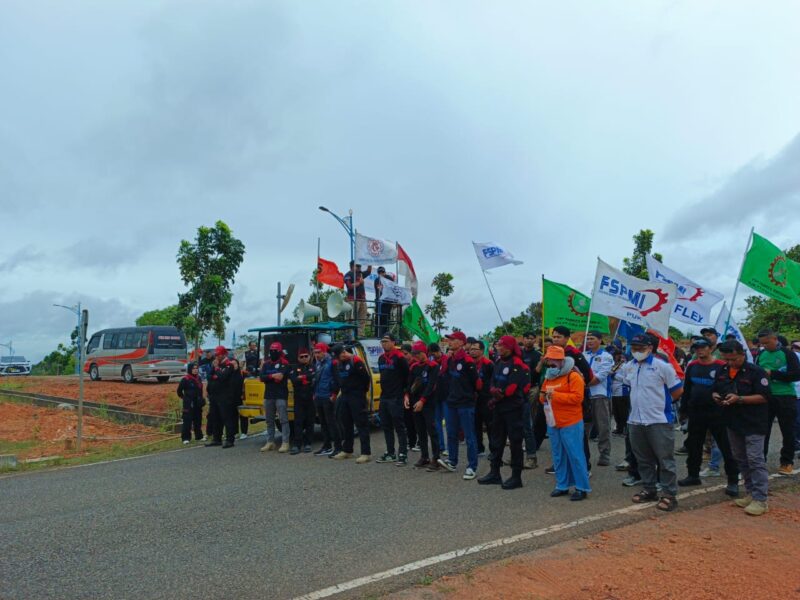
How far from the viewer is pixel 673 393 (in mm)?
6633

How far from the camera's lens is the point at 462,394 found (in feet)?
26.8

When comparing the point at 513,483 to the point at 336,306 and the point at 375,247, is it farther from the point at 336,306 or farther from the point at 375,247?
the point at 375,247

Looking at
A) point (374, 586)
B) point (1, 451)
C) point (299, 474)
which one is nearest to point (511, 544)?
point (374, 586)

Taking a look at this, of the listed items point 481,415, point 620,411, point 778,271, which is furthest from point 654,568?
point 778,271

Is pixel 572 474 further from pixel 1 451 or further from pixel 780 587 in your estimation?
pixel 1 451

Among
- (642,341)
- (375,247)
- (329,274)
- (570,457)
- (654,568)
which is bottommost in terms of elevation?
(654,568)

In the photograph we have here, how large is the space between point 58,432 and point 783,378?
16.3 metres

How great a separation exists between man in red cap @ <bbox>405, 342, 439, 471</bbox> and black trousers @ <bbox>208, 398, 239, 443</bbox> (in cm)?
417

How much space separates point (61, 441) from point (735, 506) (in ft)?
46.7

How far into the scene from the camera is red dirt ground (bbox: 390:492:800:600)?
4273mm

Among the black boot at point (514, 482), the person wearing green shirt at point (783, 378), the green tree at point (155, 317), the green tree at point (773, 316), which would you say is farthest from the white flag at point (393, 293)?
the green tree at point (155, 317)

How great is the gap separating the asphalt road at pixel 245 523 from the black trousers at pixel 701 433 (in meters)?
0.46

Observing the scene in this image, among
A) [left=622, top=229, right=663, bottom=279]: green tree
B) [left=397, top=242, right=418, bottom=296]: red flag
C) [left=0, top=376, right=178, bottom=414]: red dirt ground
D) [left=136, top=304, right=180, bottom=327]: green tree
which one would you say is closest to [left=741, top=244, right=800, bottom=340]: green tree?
[left=622, top=229, right=663, bottom=279]: green tree

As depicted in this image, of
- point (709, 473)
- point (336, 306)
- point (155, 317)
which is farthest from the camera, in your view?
point (155, 317)
